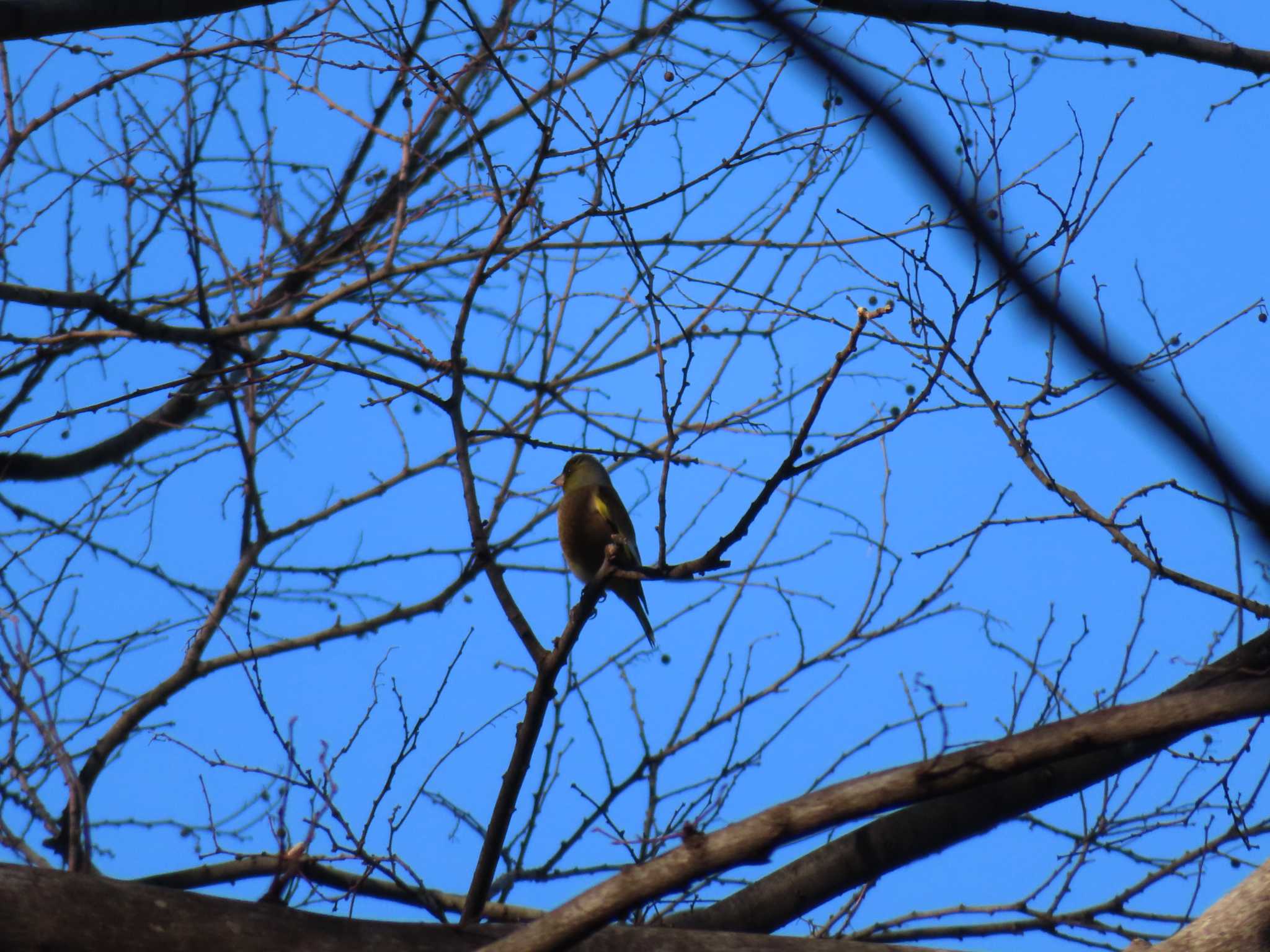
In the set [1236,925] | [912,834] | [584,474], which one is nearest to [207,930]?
[912,834]

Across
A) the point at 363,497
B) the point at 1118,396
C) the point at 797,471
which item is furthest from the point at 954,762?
the point at 363,497

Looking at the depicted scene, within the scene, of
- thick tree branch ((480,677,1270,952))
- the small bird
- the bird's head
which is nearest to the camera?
thick tree branch ((480,677,1270,952))

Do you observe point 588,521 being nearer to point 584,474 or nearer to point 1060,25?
point 584,474

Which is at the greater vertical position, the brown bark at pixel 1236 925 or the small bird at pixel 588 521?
the small bird at pixel 588 521

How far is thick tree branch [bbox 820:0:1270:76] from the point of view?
2.86 metres

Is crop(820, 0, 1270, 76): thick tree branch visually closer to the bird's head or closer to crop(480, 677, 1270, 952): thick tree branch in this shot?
crop(480, 677, 1270, 952): thick tree branch

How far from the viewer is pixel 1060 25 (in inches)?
123

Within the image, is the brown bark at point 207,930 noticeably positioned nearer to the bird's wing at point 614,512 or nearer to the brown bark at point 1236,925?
the brown bark at point 1236,925

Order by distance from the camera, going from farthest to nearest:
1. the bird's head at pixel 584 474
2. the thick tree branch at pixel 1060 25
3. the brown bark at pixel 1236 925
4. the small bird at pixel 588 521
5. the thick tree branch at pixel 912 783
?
the bird's head at pixel 584 474
the small bird at pixel 588 521
the thick tree branch at pixel 1060 25
the brown bark at pixel 1236 925
the thick tree branch at pixel 912 783

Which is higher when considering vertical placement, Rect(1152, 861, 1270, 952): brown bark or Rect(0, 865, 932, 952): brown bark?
Rect(0, 865, 932, 952): brown bark

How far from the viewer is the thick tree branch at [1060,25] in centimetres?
286

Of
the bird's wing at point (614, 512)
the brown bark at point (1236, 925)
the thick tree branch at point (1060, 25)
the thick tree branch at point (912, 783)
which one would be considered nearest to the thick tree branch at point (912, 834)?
the brown bark at point (1236, 925)

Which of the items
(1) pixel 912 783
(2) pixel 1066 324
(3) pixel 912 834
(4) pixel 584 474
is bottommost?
(2) pixel 1066 324

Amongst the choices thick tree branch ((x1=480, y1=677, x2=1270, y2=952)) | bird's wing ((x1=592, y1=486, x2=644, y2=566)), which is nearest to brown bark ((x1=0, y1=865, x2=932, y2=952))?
thick tree branch ((x1=480, y1=677, x2=1270, y2=952))
